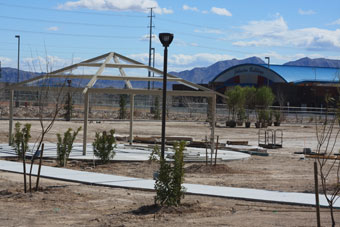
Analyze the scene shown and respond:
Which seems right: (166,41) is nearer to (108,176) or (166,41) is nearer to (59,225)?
(108,176)

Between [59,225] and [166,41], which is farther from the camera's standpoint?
[166,41]

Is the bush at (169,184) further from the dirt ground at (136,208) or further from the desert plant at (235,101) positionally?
the desert plant at (235,101)

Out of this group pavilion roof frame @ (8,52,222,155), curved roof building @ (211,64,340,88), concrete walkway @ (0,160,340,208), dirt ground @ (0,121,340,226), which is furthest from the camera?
curved roof building @ (211,64,340,88)

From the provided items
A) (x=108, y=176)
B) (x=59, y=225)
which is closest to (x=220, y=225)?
(x=59, y=225)

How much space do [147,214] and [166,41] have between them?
6238 mm

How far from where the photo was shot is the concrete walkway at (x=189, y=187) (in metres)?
12.1

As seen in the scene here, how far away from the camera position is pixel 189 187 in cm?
1348

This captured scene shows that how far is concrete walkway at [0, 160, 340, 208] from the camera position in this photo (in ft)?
39.8

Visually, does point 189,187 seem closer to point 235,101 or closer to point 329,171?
point 329,171

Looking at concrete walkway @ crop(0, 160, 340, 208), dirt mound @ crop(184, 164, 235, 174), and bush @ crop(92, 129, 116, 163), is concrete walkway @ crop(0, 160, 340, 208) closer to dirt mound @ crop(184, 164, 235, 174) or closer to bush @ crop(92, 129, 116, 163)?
bush @ crop(92, 129, 116, 163)

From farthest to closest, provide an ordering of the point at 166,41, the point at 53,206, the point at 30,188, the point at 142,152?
the point at 142,152, the point at 166,41, the point at 30,188, the point at 53,206

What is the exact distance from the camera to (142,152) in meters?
22.3

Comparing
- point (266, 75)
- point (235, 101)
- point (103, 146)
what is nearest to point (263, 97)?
point (235, 101)

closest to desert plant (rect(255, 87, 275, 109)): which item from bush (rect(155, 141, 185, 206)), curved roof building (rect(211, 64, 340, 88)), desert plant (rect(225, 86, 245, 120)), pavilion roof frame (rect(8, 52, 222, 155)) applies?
desert plant (rect(225, 86, 245, 120))
